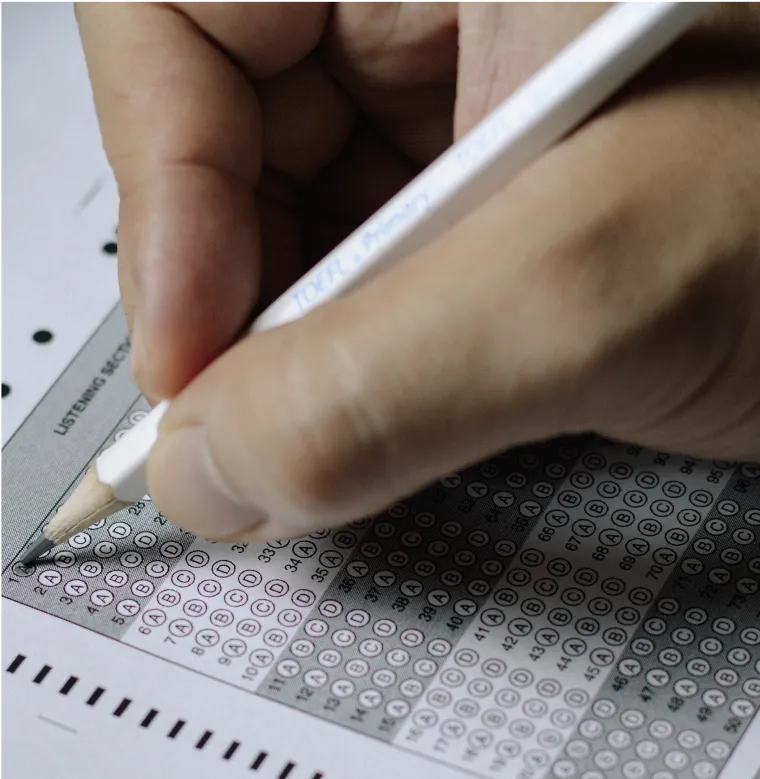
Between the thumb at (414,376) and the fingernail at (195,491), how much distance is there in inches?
1.0

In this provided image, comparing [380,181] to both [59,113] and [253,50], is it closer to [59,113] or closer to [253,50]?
[253,50]

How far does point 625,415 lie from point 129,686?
0.83ft

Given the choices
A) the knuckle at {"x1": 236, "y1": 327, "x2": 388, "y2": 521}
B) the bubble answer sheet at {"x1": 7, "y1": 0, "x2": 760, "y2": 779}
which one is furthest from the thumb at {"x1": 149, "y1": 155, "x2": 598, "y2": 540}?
the bubble answer sheet at {"x1": 7, "y1": 0, "x2": 760, "y2": 779}

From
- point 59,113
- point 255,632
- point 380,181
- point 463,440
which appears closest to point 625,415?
point 463,440

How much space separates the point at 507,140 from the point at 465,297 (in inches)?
3.3

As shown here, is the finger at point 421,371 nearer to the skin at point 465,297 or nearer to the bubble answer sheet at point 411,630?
the skin at point 465,297

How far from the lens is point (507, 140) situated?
40 cm

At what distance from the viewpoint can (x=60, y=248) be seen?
65cm

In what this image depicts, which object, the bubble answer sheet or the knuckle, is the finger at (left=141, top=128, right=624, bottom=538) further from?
the bubble answer sheet

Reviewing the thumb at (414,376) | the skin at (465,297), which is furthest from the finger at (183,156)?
the thumb at (414,376)

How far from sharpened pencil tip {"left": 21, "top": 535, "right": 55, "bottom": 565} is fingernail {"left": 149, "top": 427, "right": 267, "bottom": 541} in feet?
0.29

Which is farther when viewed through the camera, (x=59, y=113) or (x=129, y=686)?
(x=59, y=113)

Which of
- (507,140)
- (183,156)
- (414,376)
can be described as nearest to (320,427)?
(414,376)

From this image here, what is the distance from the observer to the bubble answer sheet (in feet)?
1.43
